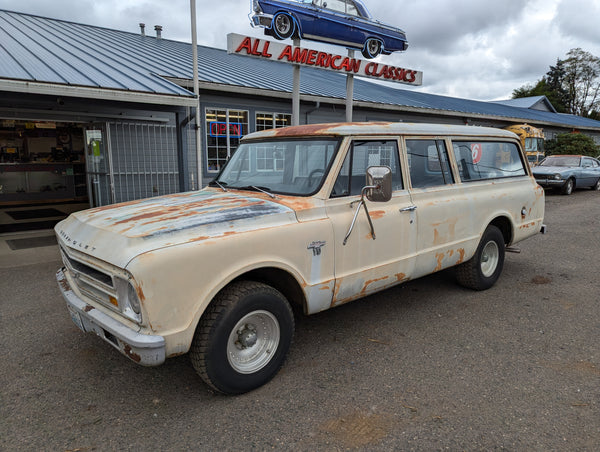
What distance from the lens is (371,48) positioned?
33.9 ft

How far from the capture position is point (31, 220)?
9922 millimetres

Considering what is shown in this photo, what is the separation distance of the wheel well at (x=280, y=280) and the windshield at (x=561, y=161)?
1754cm

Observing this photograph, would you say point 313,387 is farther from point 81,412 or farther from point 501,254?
point 501,254

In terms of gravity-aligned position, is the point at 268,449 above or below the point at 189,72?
below

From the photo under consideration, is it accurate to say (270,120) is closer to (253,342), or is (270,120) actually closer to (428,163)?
(428,163)

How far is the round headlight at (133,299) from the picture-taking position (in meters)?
2.39

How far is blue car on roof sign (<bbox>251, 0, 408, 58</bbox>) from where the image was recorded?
838 cm

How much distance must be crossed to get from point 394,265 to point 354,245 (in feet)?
1.94

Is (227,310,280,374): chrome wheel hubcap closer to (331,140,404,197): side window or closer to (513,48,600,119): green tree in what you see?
(331,140,404,197): side window

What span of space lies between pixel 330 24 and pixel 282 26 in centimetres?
129

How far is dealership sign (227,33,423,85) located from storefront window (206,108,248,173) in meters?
2.85

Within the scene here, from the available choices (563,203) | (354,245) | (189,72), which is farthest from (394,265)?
(563,203)

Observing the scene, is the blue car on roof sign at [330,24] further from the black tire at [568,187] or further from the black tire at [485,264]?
the black tire at [568,187]

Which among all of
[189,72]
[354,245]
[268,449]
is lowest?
[268,449]
